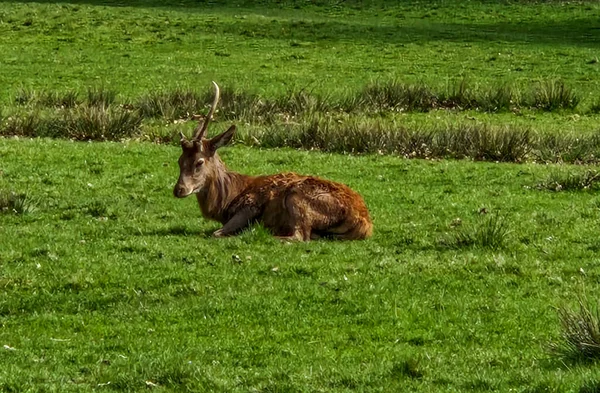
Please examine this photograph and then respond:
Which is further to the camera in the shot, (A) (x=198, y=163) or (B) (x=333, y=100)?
(B) (x=333, y=100)

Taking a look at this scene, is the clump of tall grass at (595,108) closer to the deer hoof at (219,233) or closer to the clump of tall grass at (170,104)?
the clump of tall grass at (170,104)

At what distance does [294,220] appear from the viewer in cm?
1490

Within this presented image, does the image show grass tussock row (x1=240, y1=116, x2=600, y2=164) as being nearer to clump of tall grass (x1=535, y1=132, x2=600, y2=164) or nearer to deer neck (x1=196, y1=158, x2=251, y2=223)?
clump of tall grass (x1=535, y1=132, x2=600, y2=164)

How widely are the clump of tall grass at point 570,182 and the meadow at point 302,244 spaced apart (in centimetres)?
6

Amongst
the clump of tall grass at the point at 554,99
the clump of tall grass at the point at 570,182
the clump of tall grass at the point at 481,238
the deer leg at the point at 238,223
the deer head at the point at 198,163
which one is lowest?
the clump of tall grass at the point at 554,99

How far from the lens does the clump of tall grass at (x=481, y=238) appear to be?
575 inches

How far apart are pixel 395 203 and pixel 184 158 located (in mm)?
3998

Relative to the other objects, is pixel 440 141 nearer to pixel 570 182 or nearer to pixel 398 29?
pixel 570 182

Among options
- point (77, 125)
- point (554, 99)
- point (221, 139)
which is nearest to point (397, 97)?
point (554, 99)

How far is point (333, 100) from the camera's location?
28688mm

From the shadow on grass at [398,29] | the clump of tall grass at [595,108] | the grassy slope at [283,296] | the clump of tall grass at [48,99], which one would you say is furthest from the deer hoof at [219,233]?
the shadow on grass at [398,29]

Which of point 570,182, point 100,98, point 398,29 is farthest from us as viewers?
point 398,29

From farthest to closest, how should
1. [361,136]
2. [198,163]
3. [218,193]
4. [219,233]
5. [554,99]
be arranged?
1. [554,99]
2. [361,136]
3. [218,193]
4. [198,163]
5. [219,233]

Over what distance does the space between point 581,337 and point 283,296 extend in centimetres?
341
